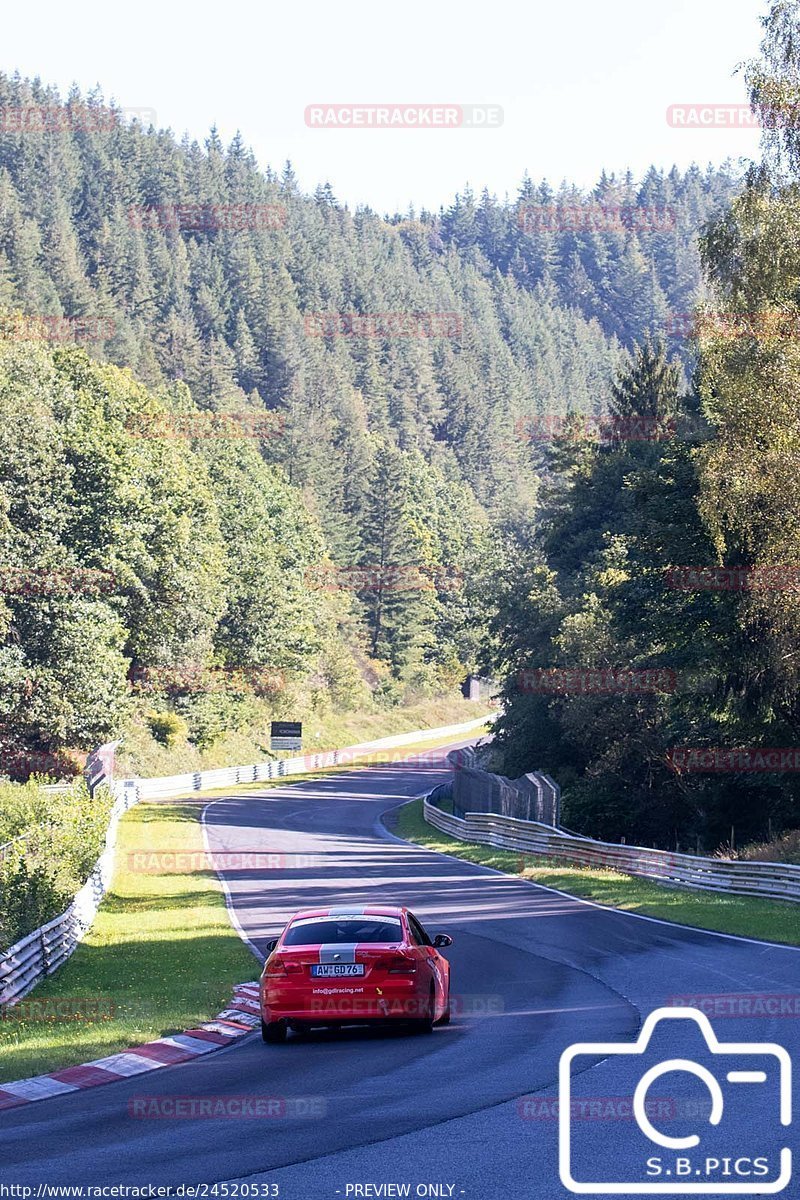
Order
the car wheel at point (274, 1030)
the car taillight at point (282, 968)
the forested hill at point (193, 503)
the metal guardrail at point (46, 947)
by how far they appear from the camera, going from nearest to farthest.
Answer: the car wheel at point (274, 1030), the car taillight at point (282, 968), the metal guardrail at point (46, 947), the forested hill at point (193, 503)

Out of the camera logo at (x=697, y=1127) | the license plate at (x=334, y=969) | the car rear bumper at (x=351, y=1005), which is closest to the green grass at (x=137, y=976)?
the car rear bumper at (x=351, y=1005)

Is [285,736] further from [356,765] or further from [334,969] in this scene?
[334,969]

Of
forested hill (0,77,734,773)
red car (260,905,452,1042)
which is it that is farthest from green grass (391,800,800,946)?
forested hill (0,77,734,773)

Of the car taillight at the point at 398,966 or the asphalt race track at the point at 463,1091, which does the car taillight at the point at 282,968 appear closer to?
the asphalt race track at the point at 463,1091

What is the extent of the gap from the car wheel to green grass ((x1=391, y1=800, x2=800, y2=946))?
424 inches

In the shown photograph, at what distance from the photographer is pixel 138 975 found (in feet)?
68.0

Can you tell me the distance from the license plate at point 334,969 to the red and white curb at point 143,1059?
120cm

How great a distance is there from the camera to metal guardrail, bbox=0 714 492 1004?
18797 millimetres

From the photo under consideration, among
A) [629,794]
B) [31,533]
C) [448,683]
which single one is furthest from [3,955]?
[448,683]

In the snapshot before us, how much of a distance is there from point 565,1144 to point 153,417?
8184cm

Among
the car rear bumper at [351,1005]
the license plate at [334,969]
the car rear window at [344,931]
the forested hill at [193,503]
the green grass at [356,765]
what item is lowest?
the green grass at [356,765]

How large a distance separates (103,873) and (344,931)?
1987 cm

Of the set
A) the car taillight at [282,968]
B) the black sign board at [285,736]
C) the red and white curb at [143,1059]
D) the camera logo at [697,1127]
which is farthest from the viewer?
the black sign board at [285,736]

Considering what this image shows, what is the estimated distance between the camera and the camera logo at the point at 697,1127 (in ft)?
26.0
